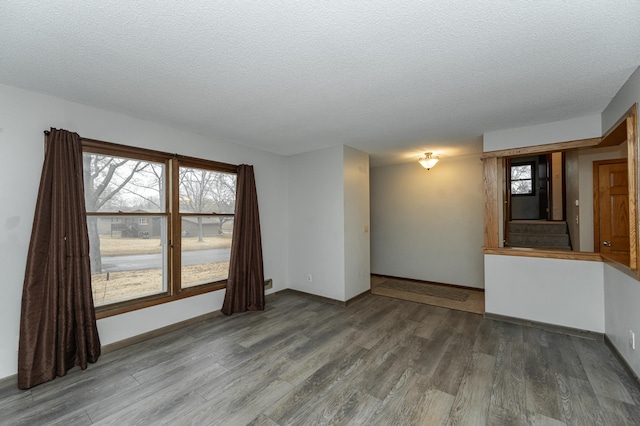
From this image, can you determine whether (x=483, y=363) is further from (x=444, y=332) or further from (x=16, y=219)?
(x=16, y=219)

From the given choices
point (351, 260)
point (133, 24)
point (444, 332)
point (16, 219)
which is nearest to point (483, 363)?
point (444, 332)

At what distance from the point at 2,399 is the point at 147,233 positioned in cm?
173

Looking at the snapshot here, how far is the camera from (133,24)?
1.56m

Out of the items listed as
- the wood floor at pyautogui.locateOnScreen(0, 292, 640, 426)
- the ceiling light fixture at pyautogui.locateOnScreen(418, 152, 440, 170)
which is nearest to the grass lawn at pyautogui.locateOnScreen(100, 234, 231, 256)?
the wood floor at pyautogui.locateOnScreen(0, 292, 640, 426)

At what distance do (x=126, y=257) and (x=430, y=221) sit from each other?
514cm

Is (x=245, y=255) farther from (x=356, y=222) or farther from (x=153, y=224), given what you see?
(x=356, y=222)

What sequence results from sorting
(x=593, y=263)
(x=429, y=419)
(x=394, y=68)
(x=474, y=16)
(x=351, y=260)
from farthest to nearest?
(x=351, y=260) < (x=593, y=263) < (x=394, y=68) < (x=429, y=419) < (x=474, y=16)

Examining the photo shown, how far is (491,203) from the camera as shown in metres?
3.69

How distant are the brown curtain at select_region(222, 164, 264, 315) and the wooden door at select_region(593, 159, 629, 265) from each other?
4639 mm

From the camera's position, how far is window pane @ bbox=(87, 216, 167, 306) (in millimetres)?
2877

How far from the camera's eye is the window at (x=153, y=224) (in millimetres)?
2895

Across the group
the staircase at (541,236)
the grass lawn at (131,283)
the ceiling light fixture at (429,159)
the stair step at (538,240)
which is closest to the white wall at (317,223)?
the ceiling light fixture at (429,159)

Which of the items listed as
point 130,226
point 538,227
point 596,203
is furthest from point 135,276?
point 538,227

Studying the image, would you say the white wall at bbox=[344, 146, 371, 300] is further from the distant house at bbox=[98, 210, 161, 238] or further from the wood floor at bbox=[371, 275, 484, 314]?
the distant house at bbox=[98, 210, 161, 238]
